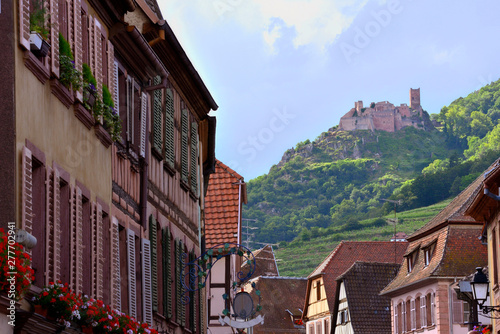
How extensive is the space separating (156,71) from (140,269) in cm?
311

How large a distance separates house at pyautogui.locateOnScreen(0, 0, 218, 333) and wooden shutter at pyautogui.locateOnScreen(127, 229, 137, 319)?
0.6 inches

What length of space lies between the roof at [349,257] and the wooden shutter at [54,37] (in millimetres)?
46563

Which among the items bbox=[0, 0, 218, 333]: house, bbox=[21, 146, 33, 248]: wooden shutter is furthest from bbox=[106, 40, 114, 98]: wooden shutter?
bbox=[21, 146, 33, 248]: wooden shutter

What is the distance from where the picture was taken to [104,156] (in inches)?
505

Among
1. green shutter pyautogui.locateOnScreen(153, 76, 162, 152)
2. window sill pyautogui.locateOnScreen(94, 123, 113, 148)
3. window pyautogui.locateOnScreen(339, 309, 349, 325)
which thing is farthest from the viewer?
window pyautogui.locateOnScreen(339, 309, 349, 325)

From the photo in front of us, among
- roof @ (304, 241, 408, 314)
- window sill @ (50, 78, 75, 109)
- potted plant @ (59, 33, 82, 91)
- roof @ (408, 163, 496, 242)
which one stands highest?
roof @ (304, 241, 408, 314)

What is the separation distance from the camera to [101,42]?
13211mm

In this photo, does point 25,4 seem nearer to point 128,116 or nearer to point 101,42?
point 101,42

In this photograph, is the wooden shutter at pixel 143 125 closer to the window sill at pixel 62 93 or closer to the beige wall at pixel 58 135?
the beige wall at pixel 58 135

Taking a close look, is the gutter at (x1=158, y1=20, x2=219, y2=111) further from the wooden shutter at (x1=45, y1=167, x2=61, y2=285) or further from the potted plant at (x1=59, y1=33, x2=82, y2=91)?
the wooden shutter at (x1=45, y1=167, x2=61, y2=285)

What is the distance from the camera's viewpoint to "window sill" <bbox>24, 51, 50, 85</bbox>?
9.25 meters

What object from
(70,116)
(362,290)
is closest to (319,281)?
(362,290)

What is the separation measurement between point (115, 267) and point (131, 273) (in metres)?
1.28

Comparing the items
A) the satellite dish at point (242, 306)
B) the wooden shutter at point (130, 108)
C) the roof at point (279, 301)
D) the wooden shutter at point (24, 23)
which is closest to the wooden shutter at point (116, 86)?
the wooden shutter at point (130, 108)
